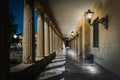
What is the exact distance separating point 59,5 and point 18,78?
28.5ft

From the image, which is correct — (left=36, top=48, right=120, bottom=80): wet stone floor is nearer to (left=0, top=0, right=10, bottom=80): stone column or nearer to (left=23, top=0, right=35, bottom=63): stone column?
(left=23, top=0, right=35, bottom=63): stone column

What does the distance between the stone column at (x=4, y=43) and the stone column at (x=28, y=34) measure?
3.78m

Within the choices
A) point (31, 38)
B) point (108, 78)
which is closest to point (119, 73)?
point (108, 78)

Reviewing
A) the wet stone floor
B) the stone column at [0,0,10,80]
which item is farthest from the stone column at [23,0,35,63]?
the stone column at [0,0,10,80]

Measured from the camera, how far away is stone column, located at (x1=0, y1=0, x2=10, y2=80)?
425cm

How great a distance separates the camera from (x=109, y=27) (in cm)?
992

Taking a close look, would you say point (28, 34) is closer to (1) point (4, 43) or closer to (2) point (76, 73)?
(2) point (76, 73)

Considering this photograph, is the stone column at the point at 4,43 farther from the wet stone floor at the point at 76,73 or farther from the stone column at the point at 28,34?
the stone column at the point at 28,34

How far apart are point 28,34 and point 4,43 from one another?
411cm

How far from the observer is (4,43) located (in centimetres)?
443

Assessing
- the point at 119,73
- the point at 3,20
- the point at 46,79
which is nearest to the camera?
the point at 3,20

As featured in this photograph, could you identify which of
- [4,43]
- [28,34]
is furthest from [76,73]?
[4,43]

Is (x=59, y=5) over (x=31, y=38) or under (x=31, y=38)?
over

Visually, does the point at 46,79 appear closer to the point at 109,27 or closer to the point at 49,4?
the point at 109,27
